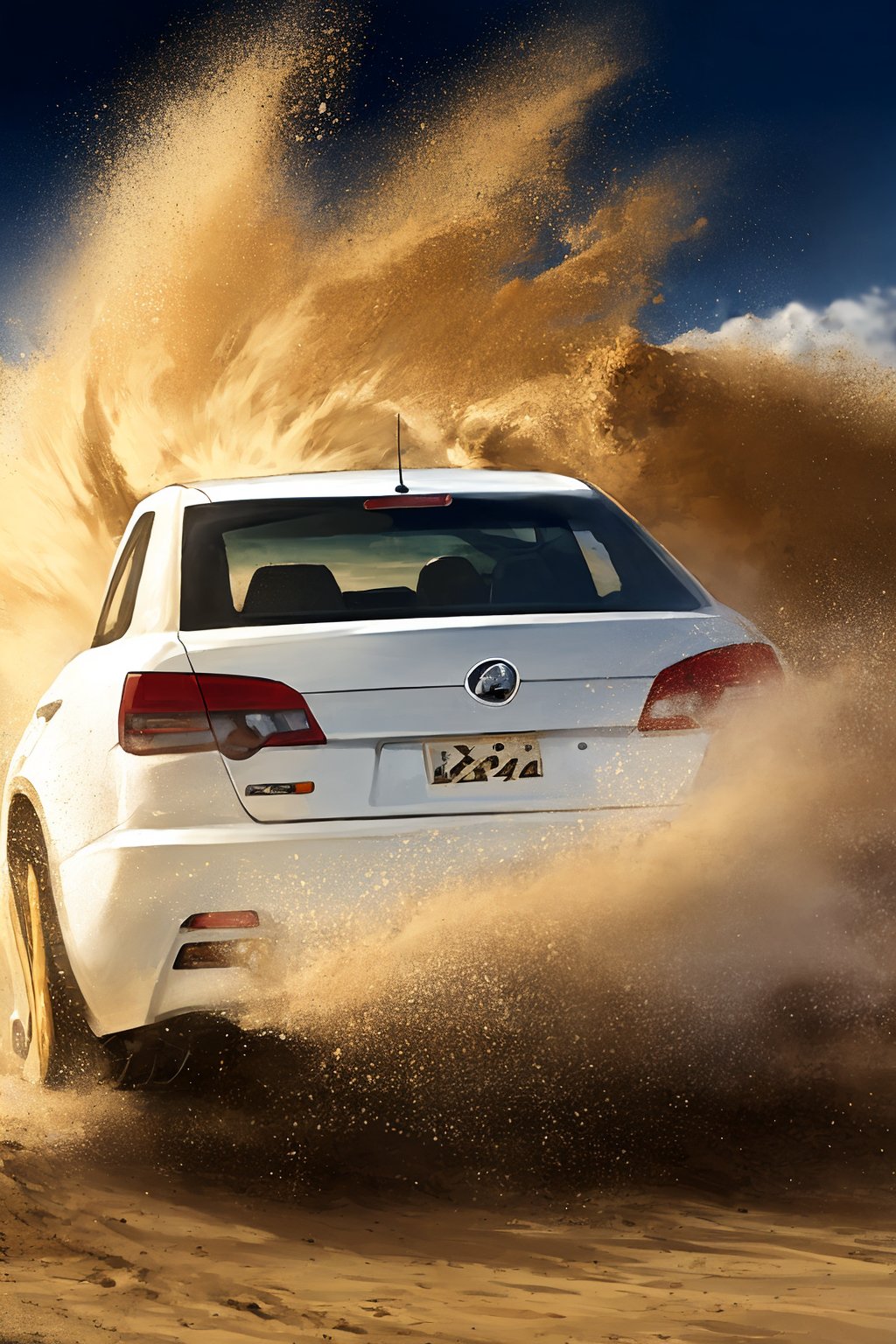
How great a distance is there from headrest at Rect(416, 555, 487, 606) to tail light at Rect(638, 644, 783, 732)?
0.73 m

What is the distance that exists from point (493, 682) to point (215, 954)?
3.14 ft

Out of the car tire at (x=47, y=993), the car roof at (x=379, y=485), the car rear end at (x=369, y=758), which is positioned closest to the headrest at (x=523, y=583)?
the car roof at (x=379, y=485)

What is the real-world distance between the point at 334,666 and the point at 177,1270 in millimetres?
1467

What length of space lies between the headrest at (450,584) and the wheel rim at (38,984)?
140 cm

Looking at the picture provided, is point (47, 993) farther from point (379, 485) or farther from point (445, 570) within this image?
point (379, 485)

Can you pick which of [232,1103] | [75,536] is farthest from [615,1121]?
[75,536]

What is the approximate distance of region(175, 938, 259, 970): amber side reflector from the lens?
4.23 m

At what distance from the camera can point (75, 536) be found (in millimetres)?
17656

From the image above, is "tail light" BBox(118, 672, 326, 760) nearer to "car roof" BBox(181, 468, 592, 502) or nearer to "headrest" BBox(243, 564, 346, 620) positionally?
"headrest" BBox(243, 564, 346, 620)

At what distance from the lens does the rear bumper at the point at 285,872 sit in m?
4.19

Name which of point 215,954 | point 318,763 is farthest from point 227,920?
point 318,763

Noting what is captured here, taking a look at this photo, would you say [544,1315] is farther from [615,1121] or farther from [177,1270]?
[615,1121]

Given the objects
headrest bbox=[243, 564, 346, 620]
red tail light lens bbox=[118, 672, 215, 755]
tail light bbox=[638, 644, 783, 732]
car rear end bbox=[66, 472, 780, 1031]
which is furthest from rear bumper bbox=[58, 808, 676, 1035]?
headrest bbox=[243, 564, 346, 620]

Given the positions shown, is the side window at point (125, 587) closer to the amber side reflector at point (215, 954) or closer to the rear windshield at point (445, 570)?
the rear windshield at point (445, 570)
